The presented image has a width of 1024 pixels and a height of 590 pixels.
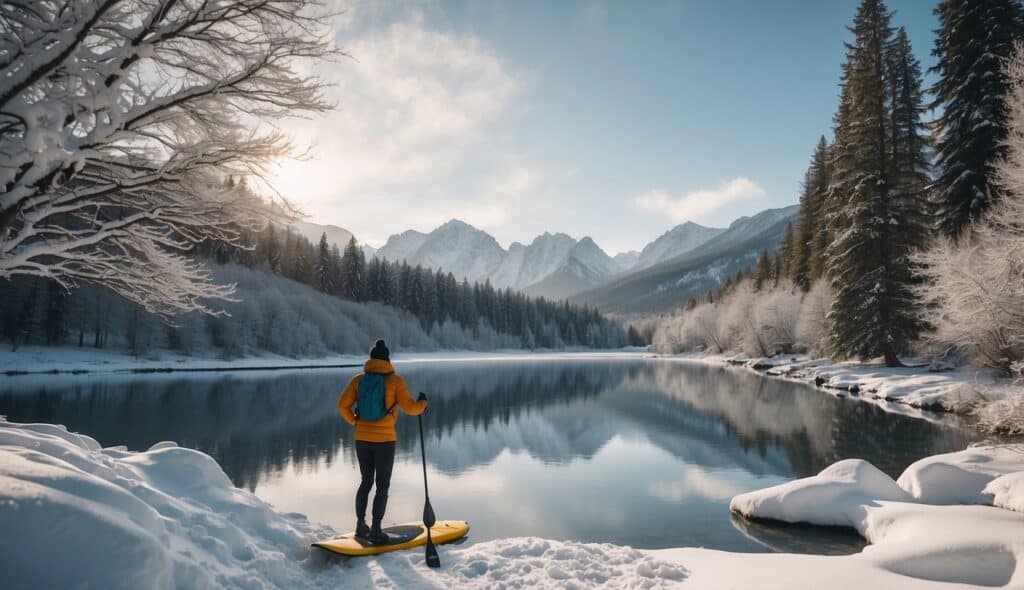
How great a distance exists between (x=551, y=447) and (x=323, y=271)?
73485 millimetres

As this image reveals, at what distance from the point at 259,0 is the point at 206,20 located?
624 millimetres

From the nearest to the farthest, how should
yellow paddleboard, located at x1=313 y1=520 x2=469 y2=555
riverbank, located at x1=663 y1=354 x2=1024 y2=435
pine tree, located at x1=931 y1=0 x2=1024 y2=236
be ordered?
yellow paddleboard, located at x1=313 y1=520 x2=469 y2=555
riverbank, located at x1=663 y1=354 x2=1024 y2=435
pine tree, located at x1=931 y1=0 x2=1024 y2=236

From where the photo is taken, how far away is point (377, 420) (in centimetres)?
652

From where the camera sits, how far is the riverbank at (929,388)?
12164 mm

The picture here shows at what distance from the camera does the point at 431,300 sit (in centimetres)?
9750

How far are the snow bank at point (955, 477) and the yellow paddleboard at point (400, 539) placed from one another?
8.23 m

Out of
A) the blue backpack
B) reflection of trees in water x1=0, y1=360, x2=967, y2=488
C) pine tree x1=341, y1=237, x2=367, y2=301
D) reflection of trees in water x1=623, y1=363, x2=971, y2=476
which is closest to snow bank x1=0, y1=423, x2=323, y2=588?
the blue backpack

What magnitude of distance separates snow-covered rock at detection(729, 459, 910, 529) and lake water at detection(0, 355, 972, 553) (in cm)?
34

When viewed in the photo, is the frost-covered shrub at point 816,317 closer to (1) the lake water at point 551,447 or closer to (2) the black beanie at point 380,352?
(1) the lake water at point 551,447

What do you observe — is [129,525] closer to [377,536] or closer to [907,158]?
[377,536]

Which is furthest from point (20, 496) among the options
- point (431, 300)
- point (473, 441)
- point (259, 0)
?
point (431, 300)

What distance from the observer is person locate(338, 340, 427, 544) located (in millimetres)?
6520

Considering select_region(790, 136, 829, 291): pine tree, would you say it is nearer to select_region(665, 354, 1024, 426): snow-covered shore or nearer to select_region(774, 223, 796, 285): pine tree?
select_region(774, 223, 796, 285): pine tree

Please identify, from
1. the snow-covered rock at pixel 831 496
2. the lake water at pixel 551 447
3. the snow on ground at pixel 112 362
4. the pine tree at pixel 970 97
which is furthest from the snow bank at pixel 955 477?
the snow on ground at pixel 112 362
